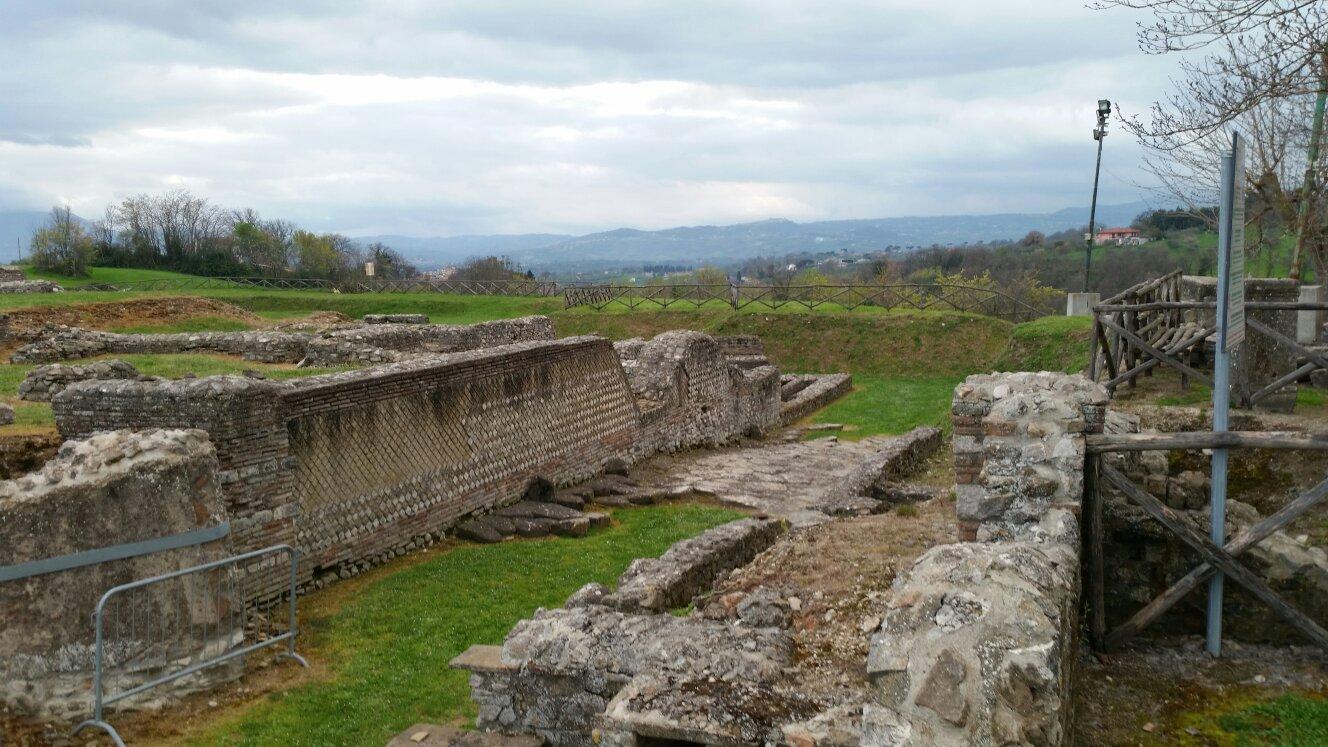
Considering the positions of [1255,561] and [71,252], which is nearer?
[1255,561]

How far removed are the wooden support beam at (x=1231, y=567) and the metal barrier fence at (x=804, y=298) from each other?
2576 cm

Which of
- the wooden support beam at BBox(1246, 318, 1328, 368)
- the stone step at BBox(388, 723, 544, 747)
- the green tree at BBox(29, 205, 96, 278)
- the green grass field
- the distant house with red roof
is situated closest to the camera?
the stone step at BBox(388, 723, 544, 747)

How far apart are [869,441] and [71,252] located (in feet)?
145

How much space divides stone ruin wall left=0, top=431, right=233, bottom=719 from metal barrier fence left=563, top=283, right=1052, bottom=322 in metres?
26.4

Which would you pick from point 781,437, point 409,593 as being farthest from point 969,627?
point 781,437

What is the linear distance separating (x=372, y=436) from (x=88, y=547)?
153 inches

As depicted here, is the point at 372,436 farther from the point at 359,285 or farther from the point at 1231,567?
the point at 359,285

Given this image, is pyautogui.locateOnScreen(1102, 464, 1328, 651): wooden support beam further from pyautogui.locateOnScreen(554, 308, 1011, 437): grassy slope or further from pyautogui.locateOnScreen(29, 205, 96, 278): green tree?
pyautogui.locateOnScreen(29, 205, 96, 278): green tree

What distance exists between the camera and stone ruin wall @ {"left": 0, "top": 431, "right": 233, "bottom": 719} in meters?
6.34

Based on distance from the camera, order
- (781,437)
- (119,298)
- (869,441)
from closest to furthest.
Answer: (869,441), (781,437), (119,298)

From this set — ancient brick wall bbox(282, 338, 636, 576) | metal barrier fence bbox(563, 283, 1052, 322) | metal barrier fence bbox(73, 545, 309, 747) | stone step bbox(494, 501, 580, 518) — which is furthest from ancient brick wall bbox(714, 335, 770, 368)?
metal barrier fence bbox(73, 545, 309, 747)

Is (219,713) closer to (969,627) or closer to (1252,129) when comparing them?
(969,627)

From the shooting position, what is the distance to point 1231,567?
6.32m

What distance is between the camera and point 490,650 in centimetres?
582
